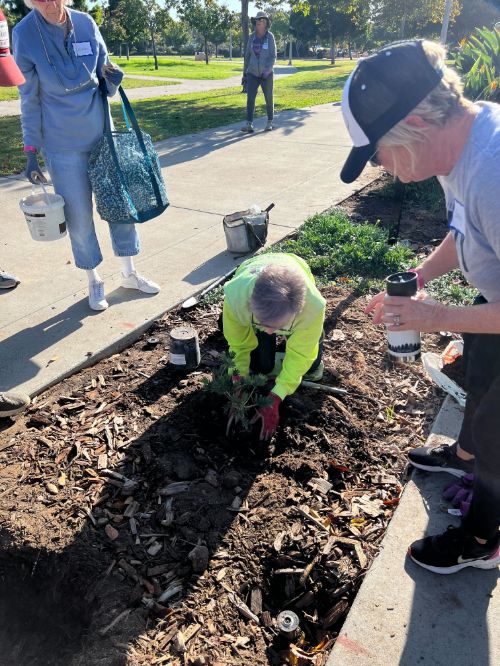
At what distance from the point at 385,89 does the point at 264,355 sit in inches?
74.9

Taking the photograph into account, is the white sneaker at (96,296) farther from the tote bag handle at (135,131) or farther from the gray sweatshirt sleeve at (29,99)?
the gray sweatshirt sleeve at (29,99)

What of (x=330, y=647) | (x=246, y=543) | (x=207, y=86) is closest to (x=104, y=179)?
(x=246, y=543)

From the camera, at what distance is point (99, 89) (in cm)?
388

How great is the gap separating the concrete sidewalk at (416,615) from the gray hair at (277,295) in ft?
3.73

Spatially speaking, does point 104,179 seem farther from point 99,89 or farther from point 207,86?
point 207,86

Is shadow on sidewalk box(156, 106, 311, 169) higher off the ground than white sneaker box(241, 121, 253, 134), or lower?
lower

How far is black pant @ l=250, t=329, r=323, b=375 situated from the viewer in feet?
10.6

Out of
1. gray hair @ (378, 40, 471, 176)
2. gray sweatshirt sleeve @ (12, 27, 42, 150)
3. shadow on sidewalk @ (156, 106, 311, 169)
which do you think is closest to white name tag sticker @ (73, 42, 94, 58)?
gray sweatshirt sleeve @ (12, 27, 42, 150)

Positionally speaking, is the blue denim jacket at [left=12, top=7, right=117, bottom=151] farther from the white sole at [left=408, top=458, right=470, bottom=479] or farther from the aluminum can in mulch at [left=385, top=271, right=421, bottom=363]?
the white sole at [left=408, top=458, right=470, bottom=479]

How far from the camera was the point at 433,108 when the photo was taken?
1.67m

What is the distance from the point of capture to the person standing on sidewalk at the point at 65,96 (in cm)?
348

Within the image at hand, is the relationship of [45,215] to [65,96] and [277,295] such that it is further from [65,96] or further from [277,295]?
[277,295]

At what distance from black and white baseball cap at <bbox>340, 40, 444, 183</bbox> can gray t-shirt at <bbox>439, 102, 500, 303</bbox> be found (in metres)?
0.22

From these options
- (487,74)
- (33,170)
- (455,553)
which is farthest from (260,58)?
(455,553)
